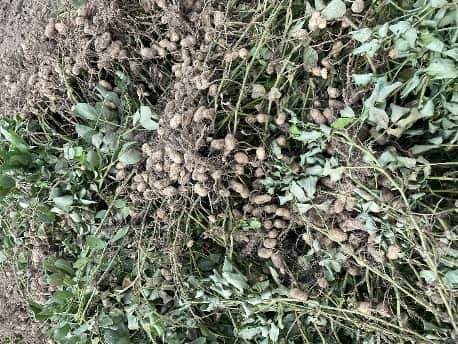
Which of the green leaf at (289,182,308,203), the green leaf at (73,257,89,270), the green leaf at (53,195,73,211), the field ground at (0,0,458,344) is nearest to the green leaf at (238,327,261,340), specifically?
the field ground at (0,0,458,344)

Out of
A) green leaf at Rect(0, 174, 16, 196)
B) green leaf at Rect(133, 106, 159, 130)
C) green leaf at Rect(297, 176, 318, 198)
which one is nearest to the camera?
green leaf at Rect(297, 176, 318, 198)

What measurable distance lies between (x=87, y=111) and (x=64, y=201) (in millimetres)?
219

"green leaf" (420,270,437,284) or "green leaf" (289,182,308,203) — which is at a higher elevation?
"green leaf" (289,182,308,203)

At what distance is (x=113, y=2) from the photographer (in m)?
1.23

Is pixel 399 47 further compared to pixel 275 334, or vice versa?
pixel 275 334

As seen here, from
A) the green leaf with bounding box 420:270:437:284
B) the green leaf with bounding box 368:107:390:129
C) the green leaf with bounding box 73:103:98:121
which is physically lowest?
the green leaf with bounding box 420:270:437:284

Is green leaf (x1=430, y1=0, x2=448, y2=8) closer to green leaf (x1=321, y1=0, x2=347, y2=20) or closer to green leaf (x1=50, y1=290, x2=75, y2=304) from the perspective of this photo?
green leaf (x1=321, y1=0, x2=347, y2=20)

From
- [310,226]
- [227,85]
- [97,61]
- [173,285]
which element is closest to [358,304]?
[310,226]

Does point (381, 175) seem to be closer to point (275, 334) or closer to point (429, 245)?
point (429, 245)

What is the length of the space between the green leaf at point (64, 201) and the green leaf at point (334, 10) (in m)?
0.71

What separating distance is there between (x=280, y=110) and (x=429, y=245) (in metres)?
0.38

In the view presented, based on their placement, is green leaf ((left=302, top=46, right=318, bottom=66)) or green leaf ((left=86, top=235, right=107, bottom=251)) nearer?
green leaf ((left=302, top=46, right=318, bottom=66))

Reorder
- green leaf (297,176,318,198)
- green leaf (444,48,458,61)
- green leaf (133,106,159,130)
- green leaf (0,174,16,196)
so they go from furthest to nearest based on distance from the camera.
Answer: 1. green leaf (0,174,16,196)
2. green leaf (133,106,159,130)
3. green leaf (297,176,318,198)
4. green leaf (444,48,458,61)

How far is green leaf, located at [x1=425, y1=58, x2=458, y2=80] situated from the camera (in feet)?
2.97
